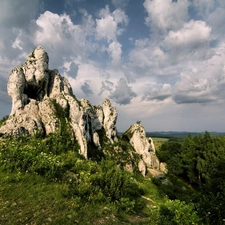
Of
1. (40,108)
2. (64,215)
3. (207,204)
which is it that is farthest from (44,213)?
(40,108)

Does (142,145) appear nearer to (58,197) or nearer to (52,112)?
(52,112)

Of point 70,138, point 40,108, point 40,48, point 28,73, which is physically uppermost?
point 40,48

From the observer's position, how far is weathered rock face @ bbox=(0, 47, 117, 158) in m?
26.8

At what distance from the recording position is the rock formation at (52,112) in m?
27.2

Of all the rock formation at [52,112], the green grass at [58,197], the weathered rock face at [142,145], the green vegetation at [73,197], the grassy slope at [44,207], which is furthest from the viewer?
the weathered rock face at [142,145]

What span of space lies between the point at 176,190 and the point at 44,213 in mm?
31488

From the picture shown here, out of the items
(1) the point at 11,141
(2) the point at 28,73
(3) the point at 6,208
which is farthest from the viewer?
(2) the point at 28,73

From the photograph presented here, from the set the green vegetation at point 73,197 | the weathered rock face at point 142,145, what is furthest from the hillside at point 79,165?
the weathered rock face at point 142,145

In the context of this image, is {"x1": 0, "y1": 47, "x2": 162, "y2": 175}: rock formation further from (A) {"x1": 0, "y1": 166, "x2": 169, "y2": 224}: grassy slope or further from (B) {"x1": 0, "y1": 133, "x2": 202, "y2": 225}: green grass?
(A) {"x1": 0, "y1": 166, "x2": 169, "y2": 224}: grassy slope

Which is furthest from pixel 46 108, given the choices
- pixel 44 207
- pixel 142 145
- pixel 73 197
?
pixel 142 145

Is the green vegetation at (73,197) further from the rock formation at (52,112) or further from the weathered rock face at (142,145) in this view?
the weathered rock face at (142,145)

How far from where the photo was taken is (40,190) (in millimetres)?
13773

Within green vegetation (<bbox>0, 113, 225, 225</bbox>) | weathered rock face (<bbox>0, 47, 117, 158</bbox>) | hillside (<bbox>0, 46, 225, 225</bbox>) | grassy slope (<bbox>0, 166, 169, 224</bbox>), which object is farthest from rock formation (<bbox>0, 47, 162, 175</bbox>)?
grassy slope (<bbox>0, 166, 169, 224</bbox>)

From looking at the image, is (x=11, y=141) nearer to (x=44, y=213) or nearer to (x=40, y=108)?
(x=40, y=108)
